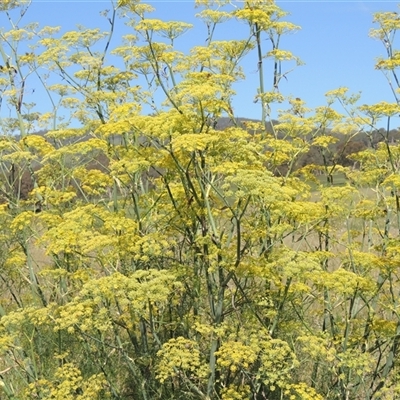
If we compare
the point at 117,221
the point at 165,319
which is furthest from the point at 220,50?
the point at 165,319

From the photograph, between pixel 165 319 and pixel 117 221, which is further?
pixel 165 319

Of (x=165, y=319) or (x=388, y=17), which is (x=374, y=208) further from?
(x=165, y=319)

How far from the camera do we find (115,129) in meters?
5.09

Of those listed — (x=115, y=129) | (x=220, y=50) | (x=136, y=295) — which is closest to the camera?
(x=136, y=295)

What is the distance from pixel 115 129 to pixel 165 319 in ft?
9.54

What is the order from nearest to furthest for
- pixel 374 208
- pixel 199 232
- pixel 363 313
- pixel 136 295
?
pixel 136 295
pixel 199 232
pixel 374 208
pixel 363 313

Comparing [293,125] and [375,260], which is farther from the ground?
[293,125]

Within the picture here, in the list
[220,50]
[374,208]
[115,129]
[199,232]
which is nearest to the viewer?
[115,129]

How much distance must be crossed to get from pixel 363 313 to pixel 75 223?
6023 millimetres

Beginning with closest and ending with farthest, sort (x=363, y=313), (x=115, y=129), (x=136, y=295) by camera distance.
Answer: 1. (x=136, y=295)
2. (x=115, y=129)
3. (x=363, y=313)

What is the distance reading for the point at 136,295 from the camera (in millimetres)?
4594

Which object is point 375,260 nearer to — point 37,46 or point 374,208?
point 374,208

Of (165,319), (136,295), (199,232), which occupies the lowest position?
(165,319)

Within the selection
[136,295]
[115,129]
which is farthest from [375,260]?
[115,129]
